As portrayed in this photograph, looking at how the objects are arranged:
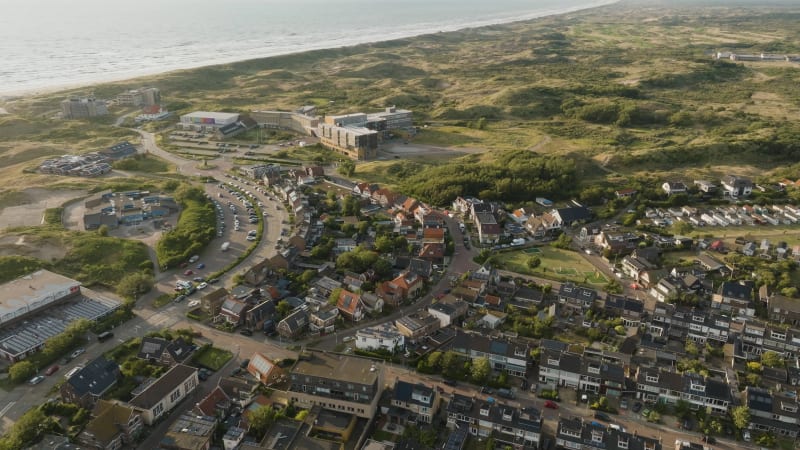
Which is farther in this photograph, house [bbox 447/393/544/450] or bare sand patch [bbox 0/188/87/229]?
bare sand patch [bbox 0/188/87/229]

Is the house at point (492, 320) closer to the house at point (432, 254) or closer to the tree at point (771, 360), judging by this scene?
the house at point (432, 254)

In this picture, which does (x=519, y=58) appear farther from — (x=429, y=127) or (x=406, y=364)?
(x=406, y=364)

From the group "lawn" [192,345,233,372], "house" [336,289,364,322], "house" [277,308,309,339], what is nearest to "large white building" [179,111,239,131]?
"house" [336,289,364,322]

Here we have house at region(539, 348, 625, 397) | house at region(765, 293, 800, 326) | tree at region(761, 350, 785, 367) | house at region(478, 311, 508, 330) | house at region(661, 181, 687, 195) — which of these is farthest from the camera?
house at region(661, 181, 687, 195)

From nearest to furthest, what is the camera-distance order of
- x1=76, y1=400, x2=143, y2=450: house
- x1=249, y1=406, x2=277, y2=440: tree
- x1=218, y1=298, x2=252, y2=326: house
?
x1=76, y1=400, x2=143, y2=450: house → x1=249, y1=406, x2=277, y2=440: tree → x1=218, y1=298, x2=252, y2=326: house

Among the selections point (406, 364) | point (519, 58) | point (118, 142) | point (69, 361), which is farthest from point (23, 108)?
point (519, 58)

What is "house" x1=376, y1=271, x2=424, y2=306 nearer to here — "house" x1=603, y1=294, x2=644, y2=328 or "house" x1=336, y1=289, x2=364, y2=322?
"house" x1=336, y1=289, x2=364, y2=322
